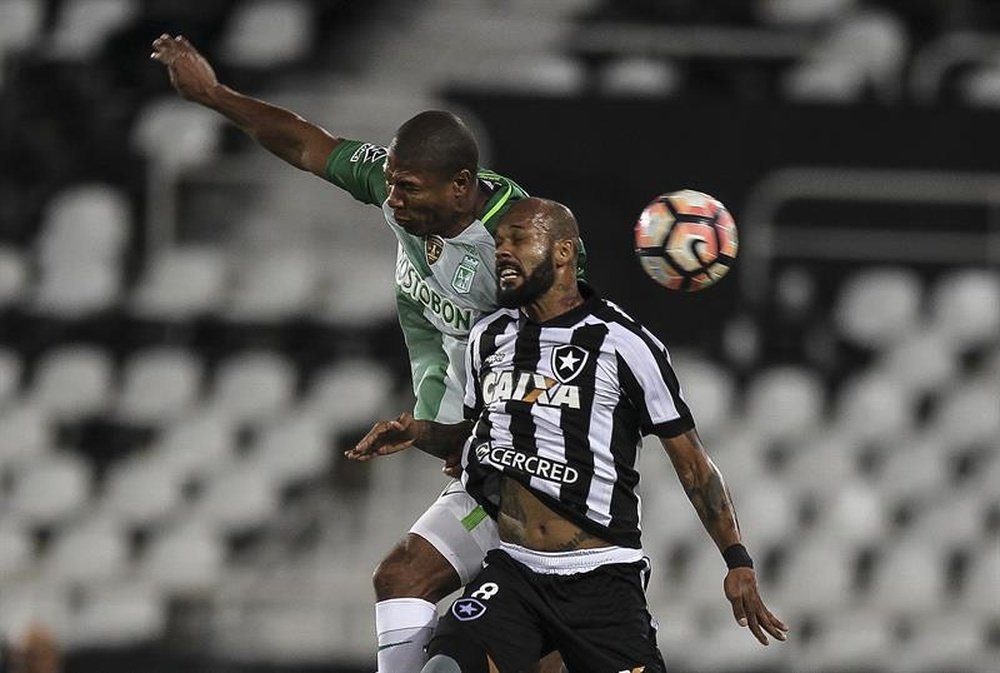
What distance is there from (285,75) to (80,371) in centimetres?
230

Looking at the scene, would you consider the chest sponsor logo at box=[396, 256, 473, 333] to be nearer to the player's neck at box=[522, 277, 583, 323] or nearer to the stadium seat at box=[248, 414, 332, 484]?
the player's neck at box=[522, 277, 583, 323]

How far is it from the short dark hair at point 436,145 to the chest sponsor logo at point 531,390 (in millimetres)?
579

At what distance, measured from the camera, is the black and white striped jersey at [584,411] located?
551 centimetres

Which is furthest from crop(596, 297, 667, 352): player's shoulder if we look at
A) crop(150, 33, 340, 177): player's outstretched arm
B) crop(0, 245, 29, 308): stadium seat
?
crop(0, 245, 29, 308): stadium seat

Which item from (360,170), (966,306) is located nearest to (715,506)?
(360,170)

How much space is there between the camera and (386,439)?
5383 millimetres

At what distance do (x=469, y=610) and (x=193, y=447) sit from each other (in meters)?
6.43

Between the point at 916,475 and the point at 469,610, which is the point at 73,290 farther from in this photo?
the point at 469,610

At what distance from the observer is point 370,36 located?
1358 centimetres

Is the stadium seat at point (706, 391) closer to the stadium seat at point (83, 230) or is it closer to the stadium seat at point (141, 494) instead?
the stadium seat at point (141, 494)

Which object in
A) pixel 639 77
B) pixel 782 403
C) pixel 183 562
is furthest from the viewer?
pixel 639 77

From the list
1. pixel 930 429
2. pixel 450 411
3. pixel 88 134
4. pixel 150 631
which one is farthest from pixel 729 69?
pixel 450 411

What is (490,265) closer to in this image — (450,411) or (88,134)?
(450,411)

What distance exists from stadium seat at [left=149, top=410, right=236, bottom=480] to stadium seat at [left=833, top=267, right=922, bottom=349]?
3.73 m
